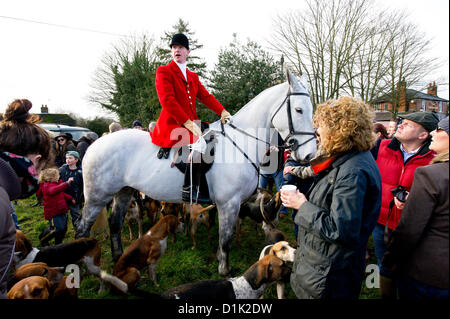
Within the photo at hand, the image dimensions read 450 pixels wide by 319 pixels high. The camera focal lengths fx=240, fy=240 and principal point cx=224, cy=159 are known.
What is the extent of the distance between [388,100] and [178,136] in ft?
62.6

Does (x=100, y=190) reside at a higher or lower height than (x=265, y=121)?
lower

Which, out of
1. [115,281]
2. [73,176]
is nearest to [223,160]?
[115,281]

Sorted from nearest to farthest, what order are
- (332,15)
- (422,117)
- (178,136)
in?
1. (422,117)
2. (178,136)
3. (332,15)

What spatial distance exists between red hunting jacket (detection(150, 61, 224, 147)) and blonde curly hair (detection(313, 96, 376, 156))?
1.89 metres

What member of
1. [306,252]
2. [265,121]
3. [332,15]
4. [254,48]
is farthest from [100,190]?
[332,15]

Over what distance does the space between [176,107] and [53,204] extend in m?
3.04

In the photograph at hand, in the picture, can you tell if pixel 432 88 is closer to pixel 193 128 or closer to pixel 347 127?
pixel 193 128

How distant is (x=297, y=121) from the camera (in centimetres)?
313

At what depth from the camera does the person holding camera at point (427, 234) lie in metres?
1.33

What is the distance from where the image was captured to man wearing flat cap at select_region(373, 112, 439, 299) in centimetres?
262

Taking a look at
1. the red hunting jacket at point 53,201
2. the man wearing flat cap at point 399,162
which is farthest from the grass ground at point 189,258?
the man wearing flat cap at point 399,162

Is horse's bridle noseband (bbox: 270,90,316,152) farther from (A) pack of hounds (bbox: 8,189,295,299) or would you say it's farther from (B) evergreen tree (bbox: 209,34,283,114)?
(B) evergreen tree (bbox: 209,34,283,114)

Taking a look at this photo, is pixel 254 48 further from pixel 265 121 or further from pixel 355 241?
pixel 355 241

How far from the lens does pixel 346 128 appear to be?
1558mm
